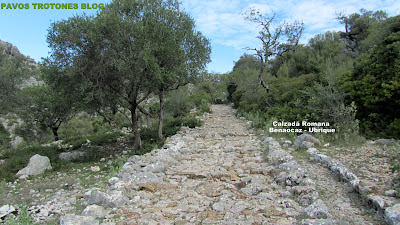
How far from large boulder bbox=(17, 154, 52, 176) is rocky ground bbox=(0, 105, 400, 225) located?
2.04m

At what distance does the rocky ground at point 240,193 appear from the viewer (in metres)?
3.67

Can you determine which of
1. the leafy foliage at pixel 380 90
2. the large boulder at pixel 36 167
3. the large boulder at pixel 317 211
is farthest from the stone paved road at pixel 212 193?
the large boulder at pixel 36 167

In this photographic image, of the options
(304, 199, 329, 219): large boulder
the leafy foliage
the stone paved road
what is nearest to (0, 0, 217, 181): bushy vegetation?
the stone paved road

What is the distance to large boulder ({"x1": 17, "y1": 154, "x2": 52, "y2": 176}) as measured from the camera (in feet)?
31.2

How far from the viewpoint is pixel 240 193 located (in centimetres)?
475

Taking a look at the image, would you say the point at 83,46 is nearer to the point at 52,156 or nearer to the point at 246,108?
the point at 52,156

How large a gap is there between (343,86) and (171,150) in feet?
23.3

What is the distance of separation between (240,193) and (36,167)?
8817 mm

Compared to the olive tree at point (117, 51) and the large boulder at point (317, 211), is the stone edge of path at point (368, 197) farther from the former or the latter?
the olive tree at point (117, 51)

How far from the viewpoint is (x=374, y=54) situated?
951 centimetres

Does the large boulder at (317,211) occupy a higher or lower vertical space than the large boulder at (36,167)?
higher

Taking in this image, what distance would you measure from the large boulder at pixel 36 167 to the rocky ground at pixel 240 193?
2.04 meters

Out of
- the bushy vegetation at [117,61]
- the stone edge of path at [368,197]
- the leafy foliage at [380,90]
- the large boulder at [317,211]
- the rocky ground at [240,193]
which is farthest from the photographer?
the bushy vegetation at [117,61]

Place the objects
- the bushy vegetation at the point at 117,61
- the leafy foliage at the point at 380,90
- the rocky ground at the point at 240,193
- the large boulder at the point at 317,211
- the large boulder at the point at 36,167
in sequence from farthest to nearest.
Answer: the bushy vegetation at the point at 117,61 → the large boulder at the point at 36,167 → the leafy foliage at the point at 380,90 → the rocky ground at the point at 240,193 → the large boulder at the point at 317,211
